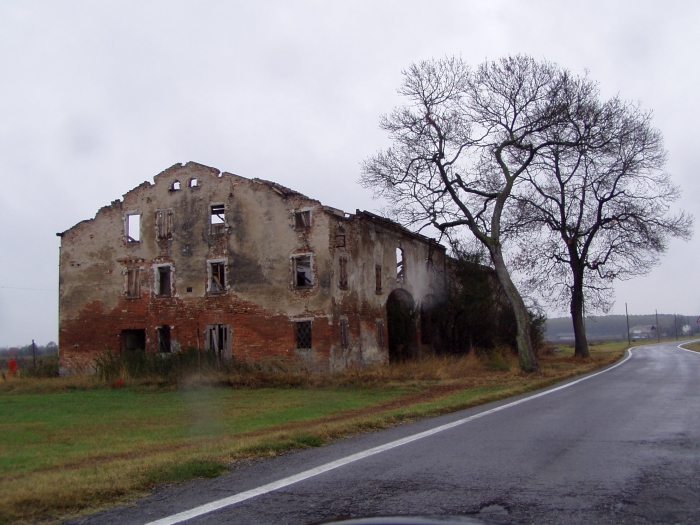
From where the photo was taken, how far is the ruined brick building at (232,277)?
2883cm

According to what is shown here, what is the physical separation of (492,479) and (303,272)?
23.5 metres

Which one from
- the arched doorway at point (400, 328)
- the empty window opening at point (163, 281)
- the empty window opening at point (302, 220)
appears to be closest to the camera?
the empty window opening at point (302, 220)

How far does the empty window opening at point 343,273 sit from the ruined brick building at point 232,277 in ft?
0.15

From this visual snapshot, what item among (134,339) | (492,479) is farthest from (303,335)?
(492,479)

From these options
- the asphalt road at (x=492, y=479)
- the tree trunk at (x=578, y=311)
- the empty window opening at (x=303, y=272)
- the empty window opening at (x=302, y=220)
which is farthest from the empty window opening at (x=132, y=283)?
the tree trunk at (x=578, y=311)

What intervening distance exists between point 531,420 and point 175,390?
635 inches

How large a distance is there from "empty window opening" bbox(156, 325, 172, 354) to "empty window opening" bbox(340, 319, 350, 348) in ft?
27.6

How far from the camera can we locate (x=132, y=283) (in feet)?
105

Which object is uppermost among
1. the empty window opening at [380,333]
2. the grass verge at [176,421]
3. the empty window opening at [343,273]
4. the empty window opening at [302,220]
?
the empty window opening at [302,220]

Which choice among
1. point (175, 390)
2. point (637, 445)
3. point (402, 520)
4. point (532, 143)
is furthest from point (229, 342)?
point (402, 520)

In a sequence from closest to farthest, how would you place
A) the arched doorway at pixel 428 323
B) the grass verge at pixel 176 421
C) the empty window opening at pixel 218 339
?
1. the grass verge at pixel 176 421
2. the empty window opening at pixel 218 339
3. the arched doorway at pixel 428 323

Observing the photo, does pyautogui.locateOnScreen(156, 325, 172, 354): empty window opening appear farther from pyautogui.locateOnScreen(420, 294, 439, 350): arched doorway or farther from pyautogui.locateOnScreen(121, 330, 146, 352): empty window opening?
pyautogui.locateOnScreen(420, 294, 439, 350): arched doorway

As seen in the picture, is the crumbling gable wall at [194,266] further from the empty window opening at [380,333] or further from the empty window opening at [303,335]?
the empty window opening at [380,333]

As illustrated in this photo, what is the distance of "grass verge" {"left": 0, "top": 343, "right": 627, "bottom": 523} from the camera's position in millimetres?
7207
